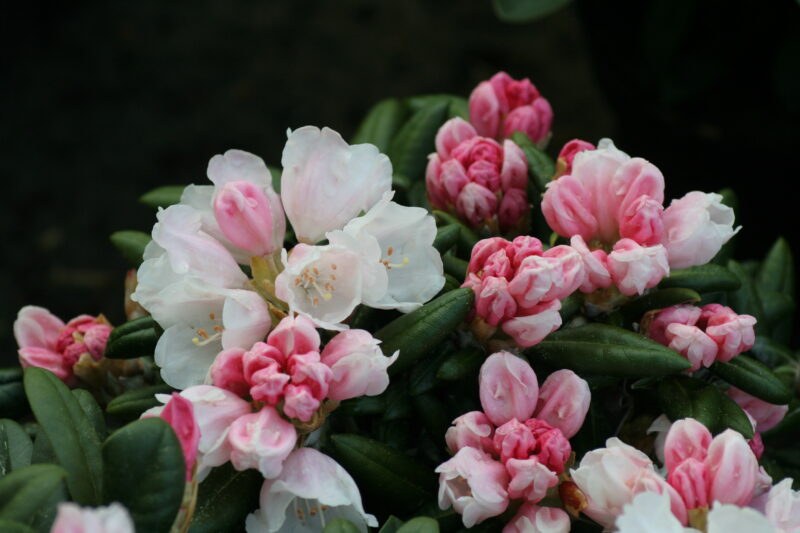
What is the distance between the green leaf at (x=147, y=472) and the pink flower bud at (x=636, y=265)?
0.50 metres

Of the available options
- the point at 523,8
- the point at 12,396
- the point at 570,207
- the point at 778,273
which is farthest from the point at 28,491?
the point at 523,8

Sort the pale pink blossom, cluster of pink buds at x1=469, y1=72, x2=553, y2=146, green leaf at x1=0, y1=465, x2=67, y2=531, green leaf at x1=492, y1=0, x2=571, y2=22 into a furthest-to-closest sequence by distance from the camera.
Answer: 1. green leaf at x1=492, y1=0, x2=571, y2=22
2. cluster of pink buds at x1=469, y1=72, x2=553, y2=146
3. green leaf at x1=0, y1=465, x2=67, y2=531
4. the pale pink blossom

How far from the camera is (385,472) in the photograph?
113 cm

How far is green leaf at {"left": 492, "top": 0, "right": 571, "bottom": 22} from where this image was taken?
214 centimetres

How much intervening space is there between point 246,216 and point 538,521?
44 cm

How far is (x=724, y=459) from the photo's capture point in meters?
0.98

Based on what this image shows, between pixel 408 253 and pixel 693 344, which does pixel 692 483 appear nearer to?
pixel 693 344

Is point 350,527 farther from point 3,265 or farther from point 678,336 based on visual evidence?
point 3,265

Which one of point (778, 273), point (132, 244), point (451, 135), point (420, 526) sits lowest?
point (778, 273)

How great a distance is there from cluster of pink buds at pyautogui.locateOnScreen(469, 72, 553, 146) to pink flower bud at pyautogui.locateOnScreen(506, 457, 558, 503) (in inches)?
23.5

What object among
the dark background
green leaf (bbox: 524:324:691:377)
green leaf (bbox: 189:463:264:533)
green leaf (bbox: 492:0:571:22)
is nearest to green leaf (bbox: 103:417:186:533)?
green leaf (bbox: 189:463:264:533)

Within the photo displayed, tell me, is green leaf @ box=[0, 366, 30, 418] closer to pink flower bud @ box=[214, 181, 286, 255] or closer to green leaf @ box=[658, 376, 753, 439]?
pink flower bud @ box=[214, 181, 286, 255]

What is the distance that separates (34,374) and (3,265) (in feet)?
7.59

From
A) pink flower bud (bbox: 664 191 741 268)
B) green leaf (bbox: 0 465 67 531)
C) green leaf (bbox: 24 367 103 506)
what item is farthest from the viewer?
pink flower bud (bbox: 664 191 741 268)
